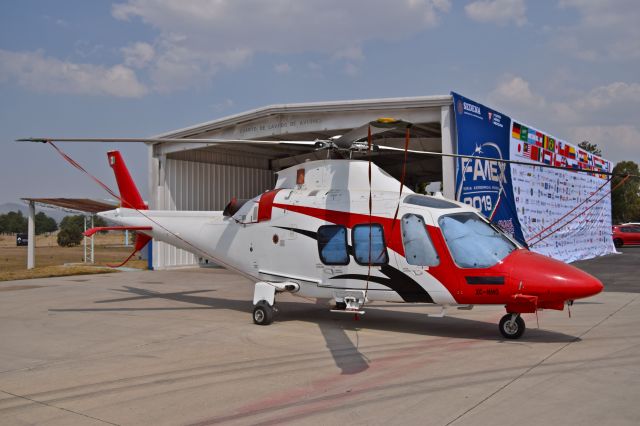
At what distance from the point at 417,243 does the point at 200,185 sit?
1754 cm

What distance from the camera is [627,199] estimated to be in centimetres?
6238

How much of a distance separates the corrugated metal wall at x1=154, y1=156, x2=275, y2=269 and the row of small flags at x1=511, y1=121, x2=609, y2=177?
1293 centimetres

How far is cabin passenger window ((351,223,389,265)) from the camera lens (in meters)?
8.77

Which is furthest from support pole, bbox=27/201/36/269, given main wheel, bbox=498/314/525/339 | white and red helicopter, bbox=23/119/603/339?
main wheel, bbox=498/314/525/339

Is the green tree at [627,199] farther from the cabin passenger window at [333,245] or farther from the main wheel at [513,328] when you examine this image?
the cabin passenger window at [333,245]

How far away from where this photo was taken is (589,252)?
84.8ft

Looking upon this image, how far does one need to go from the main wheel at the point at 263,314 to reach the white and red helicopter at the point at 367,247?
0.02 m

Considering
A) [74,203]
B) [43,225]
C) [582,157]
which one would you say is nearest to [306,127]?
[74,203]

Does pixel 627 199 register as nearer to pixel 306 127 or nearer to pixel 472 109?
pixel 472 109

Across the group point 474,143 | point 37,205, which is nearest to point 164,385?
point 474,143

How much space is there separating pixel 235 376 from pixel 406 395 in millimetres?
2072

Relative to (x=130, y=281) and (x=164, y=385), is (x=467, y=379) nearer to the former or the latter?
(x=164, y=385)

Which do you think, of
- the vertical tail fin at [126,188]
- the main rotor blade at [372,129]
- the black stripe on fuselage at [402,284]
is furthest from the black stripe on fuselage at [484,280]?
the vertical tail fin at [126,188]

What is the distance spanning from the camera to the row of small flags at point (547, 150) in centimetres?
1908
